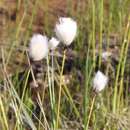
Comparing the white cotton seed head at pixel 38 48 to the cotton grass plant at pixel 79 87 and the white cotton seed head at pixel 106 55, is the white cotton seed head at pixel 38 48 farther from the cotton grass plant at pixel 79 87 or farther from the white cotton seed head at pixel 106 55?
the white cotton seed head at pixel 106 55

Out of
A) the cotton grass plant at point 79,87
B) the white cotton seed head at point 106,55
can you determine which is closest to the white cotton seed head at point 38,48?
the cotton grass plant at point 79,87

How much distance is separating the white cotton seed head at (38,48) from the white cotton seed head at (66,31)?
2.0 inches

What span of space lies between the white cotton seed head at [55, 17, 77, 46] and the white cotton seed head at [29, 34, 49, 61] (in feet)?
0.17

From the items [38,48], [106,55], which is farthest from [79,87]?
[38,48]

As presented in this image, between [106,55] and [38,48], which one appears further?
[106,55]

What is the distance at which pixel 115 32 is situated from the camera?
110 inches

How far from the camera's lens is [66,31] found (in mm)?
1373

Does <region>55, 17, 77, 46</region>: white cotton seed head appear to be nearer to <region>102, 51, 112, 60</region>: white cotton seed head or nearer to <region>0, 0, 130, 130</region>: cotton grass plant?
<region>0, 0, 130, 130</region>: cotton grass plant

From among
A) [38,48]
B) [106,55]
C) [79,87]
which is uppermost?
A: [38,48]

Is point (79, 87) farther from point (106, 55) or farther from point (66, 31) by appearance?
point (66, 31)

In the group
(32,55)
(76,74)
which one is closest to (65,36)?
(32,55)

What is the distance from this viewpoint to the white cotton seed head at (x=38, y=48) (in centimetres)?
138

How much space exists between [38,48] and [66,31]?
0.08 metres

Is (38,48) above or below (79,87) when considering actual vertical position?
above
